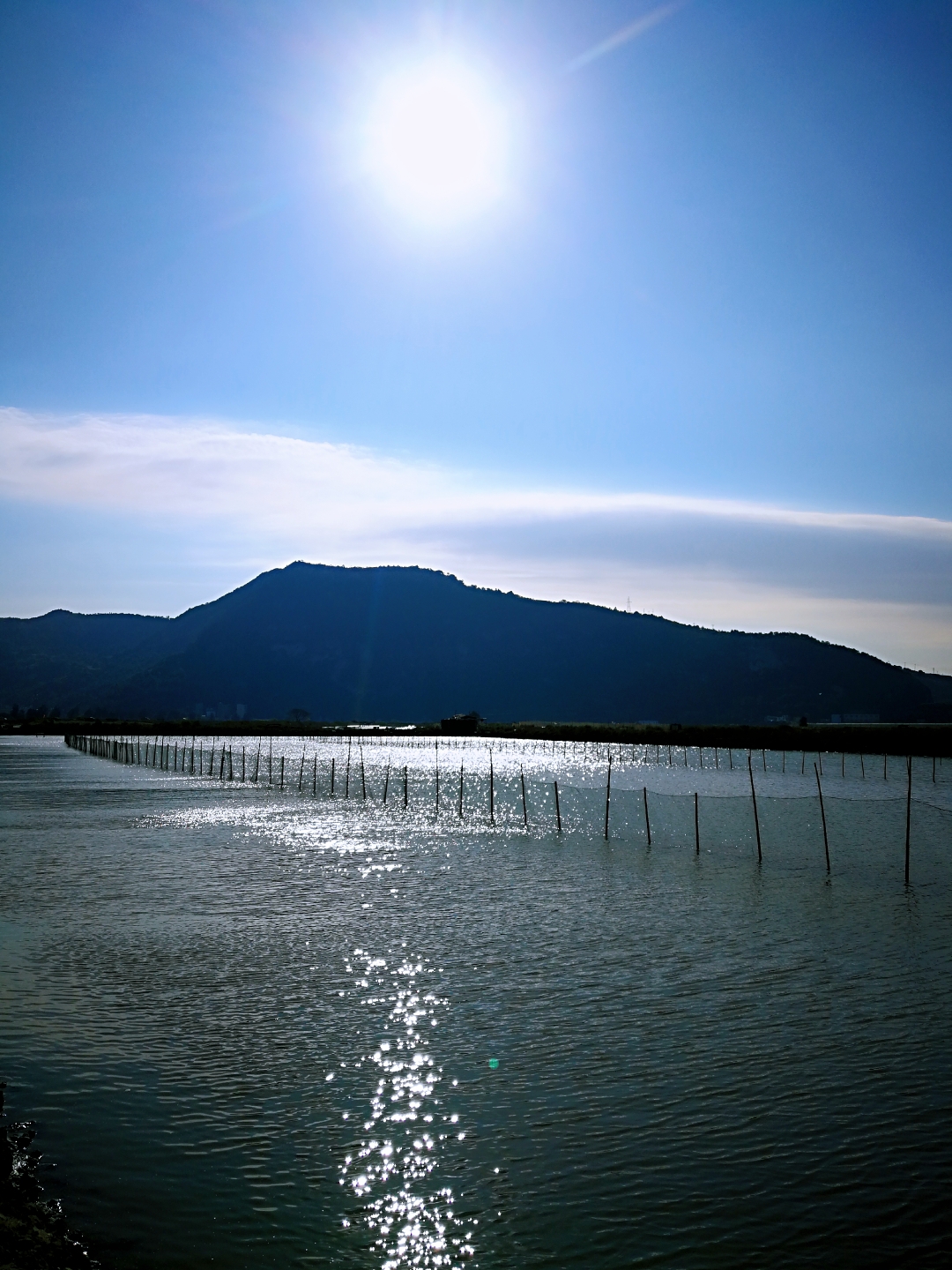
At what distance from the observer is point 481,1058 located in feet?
43.0

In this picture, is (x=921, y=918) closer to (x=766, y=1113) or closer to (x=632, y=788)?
(x=766, y=1113)

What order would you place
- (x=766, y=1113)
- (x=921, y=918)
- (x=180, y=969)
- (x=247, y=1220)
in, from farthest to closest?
1. (x=921, y=918)
2. (x=180, y=969)
3. (x=766, y=1113)
4. (x=247, y=1220)

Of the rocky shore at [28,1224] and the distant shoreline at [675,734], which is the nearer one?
the rocky shore at [28,1224]

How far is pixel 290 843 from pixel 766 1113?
25.2 m

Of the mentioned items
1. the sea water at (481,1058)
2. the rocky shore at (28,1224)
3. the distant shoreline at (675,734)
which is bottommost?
the sea water at (481,1058)

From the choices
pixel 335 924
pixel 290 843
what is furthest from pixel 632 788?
pixel 335 924

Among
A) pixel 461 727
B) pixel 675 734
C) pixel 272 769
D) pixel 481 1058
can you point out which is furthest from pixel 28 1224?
pixel 461 727

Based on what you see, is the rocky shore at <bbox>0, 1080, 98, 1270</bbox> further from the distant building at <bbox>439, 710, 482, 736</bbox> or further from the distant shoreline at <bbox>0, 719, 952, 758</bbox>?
the distant building at <bbox>439, 710, 482, 736</bbox>

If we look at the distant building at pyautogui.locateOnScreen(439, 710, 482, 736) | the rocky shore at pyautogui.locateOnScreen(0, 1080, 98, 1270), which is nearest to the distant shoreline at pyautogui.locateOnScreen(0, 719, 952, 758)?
the distant building at pyautogui.locateOnScreen(439, 710, 482, 736)

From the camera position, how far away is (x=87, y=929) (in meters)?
20.1

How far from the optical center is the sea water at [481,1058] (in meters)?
8.90

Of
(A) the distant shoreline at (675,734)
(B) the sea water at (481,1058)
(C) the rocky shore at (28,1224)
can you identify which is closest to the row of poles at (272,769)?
(A) the distant shoreline at (675,734)

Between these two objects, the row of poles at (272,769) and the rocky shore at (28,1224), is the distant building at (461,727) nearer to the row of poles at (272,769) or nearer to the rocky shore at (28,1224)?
the row of poles at (272,769)

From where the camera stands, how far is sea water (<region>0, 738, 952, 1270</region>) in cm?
890
